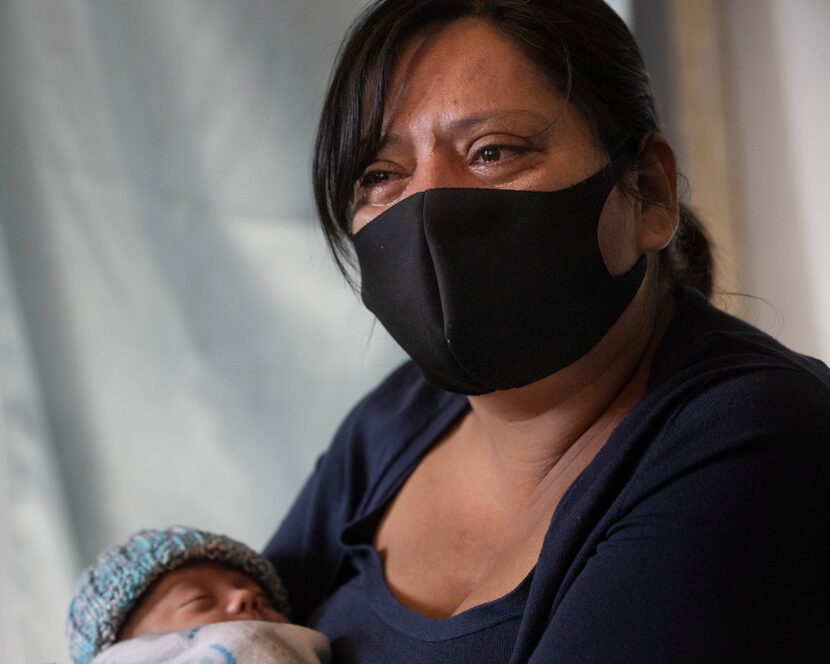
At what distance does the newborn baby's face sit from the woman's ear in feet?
2.50

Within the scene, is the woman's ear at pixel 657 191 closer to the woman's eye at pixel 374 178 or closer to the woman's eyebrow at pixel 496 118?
the woman's eyebrow at pixel 496 118

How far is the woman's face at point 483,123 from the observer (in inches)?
47.1

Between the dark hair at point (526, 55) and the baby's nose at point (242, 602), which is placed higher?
the dark hair at point (526, 55)

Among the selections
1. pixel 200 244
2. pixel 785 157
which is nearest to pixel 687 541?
pixel 785 157

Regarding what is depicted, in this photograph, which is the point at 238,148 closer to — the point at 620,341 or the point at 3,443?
the point at 3,443

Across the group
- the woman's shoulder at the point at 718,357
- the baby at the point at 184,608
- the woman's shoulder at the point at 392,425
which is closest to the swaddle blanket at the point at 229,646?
the baby at the point at 184,608

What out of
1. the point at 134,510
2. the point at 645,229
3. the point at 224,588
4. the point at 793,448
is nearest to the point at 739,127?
the point at 645,229

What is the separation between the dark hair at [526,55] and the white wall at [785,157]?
596 mm

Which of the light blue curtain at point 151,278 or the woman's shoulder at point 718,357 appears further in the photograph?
the light blue curtain at point 151,278

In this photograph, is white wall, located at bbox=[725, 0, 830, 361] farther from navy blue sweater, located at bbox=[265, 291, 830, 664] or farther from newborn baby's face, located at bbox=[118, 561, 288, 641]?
newborn baby's face, located at bbox=[118, 561, 288, 641]

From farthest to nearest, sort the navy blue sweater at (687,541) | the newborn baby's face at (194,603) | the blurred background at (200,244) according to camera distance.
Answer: the blurred background at (200,244), the newborn baby's face at (194,603), the navy blue sweater at (687,541)

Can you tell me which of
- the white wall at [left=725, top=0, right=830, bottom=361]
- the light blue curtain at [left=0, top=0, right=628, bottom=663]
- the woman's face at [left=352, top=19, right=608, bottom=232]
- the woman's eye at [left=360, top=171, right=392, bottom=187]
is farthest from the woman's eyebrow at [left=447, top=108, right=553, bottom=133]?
the light blue curtain at [left=0, top=0, right=628, bottom=663]

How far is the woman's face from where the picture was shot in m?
1.20

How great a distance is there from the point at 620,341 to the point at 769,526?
0.38m
